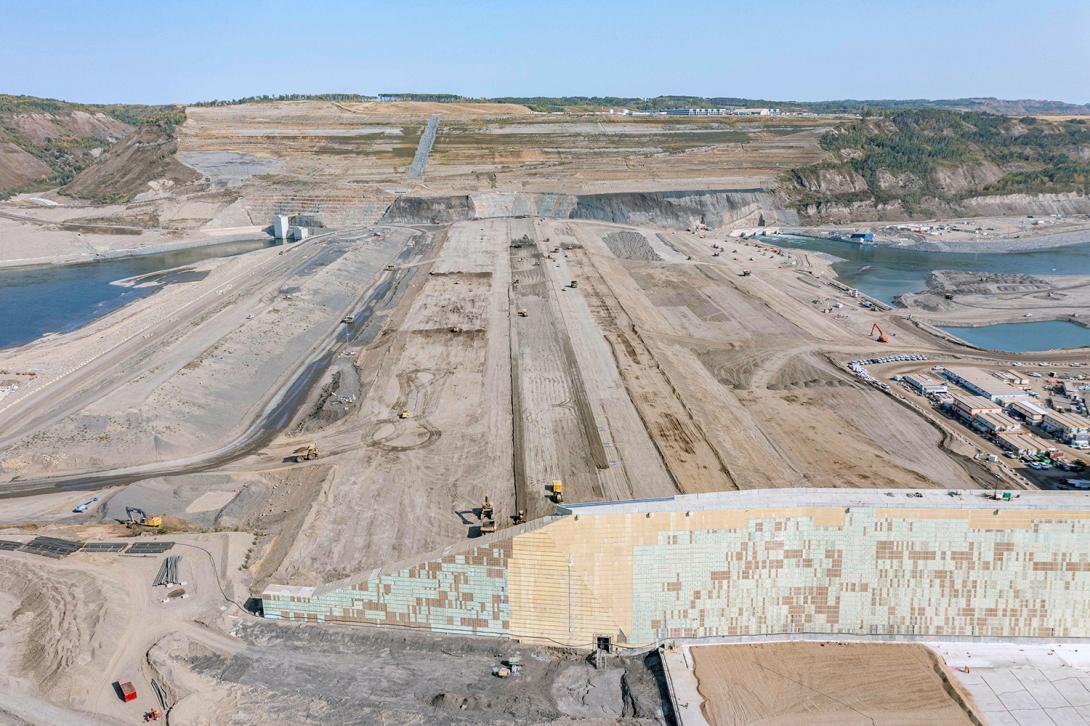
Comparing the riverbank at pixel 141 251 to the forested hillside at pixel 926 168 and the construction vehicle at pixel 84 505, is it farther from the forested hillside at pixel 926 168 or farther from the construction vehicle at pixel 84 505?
the forested hillside at pixel 926 168

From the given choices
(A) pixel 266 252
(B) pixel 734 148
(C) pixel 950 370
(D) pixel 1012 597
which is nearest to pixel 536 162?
(B) pixel 734 148

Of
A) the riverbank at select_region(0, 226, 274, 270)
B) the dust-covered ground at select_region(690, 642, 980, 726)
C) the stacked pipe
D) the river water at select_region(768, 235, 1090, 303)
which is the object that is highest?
the river water at select_region(768, 235, 1090, 303)

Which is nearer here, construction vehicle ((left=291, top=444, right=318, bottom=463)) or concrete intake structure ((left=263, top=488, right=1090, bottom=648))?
concrete intake structure ((left=263, top=488, right=1090, bottom=648))

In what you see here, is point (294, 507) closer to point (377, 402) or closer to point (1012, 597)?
point (377, 402)

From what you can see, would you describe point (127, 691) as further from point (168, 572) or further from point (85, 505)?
point (85, 505)

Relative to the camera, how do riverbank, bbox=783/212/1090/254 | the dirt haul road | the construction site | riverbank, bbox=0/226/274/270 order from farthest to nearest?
riverbank, bbox=783/212/1090/254 < riverbank, bbox=0/226/274/270 < the dirt haul road < the construction site

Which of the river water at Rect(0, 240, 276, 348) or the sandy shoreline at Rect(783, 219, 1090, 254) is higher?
the sandy shoreline at Rect(783, 219, 1090, 254)

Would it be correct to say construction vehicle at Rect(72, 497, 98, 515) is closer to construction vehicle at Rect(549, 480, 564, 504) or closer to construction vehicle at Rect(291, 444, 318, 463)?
construction vehicle at Rect(291, 444, 318, 463)

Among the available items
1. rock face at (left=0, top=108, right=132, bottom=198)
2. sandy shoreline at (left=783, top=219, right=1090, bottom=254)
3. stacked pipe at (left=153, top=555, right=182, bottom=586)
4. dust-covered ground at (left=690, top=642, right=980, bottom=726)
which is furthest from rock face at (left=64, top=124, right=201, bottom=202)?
dust-covered ground at (left=690, top=642, right=980, bottom=726)
